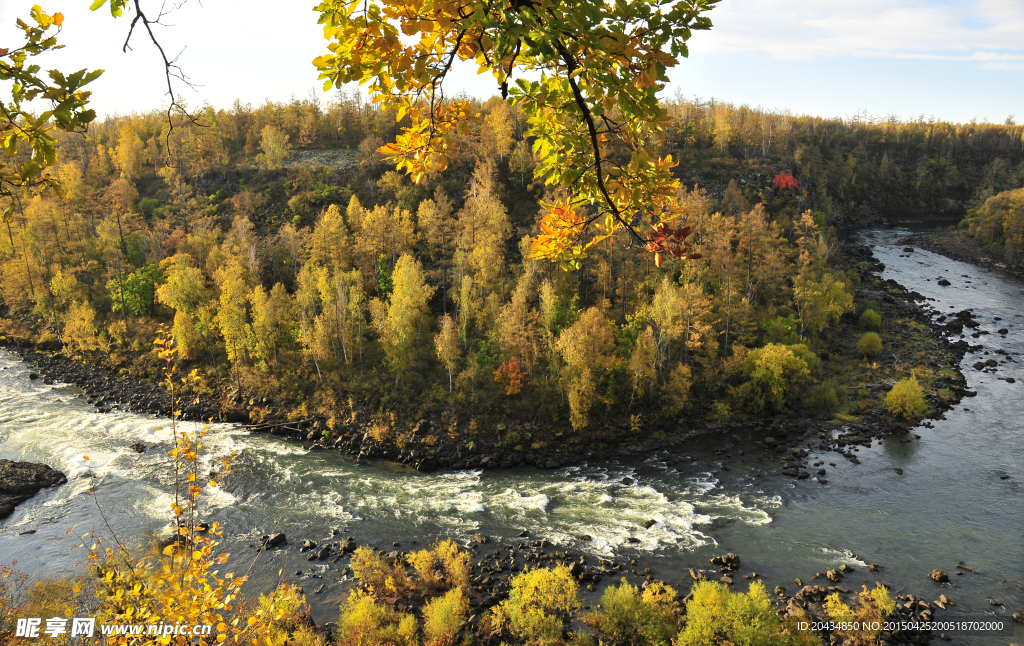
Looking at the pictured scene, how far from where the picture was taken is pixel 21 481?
2073 centimetres

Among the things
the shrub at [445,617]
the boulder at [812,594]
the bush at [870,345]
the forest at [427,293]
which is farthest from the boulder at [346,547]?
the bush at [870,345]

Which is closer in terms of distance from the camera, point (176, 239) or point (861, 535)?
point (861, 535)

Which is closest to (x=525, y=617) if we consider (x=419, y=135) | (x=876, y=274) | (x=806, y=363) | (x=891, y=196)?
(x=419, y=135)

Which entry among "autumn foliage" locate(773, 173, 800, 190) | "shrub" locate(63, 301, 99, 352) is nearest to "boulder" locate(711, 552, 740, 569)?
"shrub" locate(63, 301, 99, 352)

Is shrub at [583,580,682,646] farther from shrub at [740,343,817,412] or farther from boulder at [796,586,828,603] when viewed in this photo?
shrub at [740,343,817,412]

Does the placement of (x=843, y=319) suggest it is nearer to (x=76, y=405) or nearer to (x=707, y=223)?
(x=707, y=223)

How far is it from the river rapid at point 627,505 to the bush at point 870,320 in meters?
10.1

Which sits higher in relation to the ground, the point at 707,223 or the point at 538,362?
the point at 707,223

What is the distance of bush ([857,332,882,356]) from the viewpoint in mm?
33031

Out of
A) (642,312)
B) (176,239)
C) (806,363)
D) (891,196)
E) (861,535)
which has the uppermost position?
(891,196)

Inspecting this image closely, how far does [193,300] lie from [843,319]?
4542 centimetres

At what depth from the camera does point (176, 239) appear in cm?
4094

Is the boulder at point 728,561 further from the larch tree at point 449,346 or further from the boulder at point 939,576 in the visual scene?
the larch tree at point 449,346

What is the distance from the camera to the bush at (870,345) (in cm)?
3303
